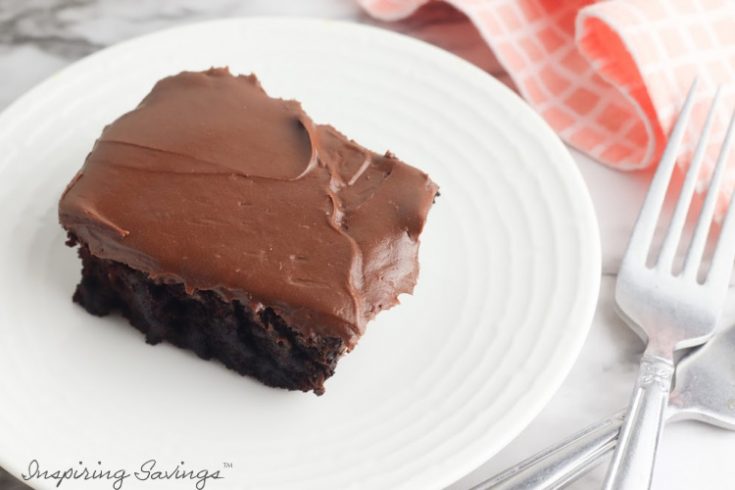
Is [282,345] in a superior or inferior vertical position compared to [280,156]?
inferior

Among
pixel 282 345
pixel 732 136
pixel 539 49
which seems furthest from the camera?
pixel 539 49

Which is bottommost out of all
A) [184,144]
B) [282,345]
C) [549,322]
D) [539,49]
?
[282,345]

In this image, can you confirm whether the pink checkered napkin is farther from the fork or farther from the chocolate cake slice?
the chocolate cake slice

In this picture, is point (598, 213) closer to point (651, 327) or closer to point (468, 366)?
point (651, 327)

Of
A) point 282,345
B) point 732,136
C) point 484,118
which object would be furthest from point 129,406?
point 732,136

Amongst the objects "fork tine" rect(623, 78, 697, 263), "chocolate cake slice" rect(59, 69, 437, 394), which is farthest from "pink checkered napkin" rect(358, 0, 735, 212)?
"chocolate cake slice" rect(59, 69, 437, 394)
